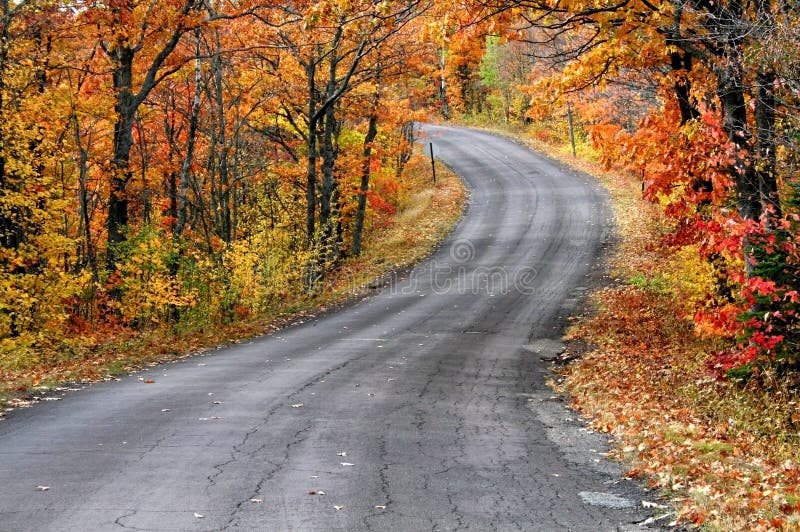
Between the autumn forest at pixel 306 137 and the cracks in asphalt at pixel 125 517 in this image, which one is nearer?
the cracks in asphalt at pixel 125 517

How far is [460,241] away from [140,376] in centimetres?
1877

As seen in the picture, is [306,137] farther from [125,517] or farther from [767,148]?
[125,517]

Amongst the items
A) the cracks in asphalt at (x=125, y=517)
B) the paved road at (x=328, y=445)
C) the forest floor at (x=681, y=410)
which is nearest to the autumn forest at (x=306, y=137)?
the forest floor at (x=681, y=410)

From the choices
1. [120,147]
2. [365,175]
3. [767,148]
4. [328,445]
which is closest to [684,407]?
[767,148]

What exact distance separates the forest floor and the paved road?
0.50 meters

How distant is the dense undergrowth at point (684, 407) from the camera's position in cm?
620

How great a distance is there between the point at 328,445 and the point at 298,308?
1320cm

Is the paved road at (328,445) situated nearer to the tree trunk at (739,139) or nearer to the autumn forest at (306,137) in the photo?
the autumn forest at (306,137)

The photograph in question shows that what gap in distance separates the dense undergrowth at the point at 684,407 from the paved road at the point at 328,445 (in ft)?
1.69

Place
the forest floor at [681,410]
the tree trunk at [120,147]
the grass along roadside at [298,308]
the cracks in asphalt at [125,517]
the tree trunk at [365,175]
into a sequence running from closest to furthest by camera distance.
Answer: the cracks in asphalt at [125,517] → the forest floor at [681,410] → the grass along roadside at [298,308] → the tree trunk at [120,147] → the tree trunk at [365,175]

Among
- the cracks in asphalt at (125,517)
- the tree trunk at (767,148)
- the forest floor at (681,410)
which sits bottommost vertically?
the forest floor at (681,410)

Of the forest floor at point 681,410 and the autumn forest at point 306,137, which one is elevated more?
the autumn forest at point 306,137

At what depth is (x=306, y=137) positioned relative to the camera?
26234mm

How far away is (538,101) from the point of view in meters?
12.7
